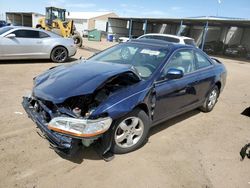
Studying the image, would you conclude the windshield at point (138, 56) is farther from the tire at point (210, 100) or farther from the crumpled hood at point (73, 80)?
the tire at point (210, 100)

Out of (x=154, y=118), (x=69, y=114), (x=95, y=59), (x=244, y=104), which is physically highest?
(x=95, y=59)

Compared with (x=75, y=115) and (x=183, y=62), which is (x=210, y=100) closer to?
(x=183, y=62)

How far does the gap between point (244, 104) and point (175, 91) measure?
12.1ft

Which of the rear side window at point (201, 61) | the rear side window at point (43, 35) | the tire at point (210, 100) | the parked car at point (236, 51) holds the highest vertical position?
the rear side window at point (201, 61)

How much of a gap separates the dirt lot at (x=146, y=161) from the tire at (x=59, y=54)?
5.60 m

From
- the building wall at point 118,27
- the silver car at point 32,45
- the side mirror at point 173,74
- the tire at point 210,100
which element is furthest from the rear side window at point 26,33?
the building wall at point 118,27

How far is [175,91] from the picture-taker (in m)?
4.09

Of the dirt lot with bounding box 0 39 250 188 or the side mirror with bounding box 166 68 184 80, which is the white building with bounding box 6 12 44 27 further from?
the side mirror with bounding box 166 68 184 80

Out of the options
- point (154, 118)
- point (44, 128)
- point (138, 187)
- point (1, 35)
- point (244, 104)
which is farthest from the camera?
point (1, 35)

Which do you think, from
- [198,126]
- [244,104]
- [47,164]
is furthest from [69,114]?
[244,104]

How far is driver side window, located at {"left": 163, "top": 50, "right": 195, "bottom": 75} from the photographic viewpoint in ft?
13.5

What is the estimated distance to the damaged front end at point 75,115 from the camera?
285 centimetres

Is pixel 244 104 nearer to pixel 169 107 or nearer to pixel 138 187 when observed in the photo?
pixel 169 107

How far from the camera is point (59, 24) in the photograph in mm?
18594
